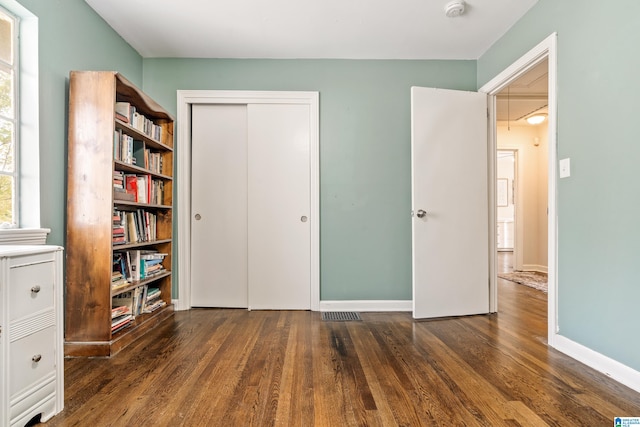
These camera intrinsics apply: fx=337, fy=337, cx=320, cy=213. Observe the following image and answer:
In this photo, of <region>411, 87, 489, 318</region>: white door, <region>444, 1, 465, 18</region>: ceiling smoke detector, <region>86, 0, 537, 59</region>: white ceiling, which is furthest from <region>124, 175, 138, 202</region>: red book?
<region>444, 1, 465, 18</region>: ceiling smoke detector

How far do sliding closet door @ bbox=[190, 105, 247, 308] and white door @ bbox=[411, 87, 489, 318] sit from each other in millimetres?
1624

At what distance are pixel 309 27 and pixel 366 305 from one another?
8.15 feet

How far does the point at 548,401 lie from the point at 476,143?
214 cm

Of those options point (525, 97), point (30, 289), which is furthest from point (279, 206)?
point (525, 97)

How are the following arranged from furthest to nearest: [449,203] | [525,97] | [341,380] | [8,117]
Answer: [525,97], [449,203], [8,117], [341,380]

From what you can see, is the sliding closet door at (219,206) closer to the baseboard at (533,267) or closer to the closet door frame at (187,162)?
the closet door frame at (187,162)

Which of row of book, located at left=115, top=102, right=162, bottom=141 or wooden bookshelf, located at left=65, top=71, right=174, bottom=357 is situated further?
row of book, located at left=115, top=102, right=162, bottom=141

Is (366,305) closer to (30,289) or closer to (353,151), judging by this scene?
(353,151)

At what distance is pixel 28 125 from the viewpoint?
6.46 feet

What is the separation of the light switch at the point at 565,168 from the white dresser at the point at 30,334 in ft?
9.45

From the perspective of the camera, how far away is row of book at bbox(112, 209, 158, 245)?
7.76 feet

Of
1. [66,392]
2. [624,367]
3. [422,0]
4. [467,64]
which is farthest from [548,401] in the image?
[467,64]

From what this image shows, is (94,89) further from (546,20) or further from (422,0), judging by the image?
(546,20)

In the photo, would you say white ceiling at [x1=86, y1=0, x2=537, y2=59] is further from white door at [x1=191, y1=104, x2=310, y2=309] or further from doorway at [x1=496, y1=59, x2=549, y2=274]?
doorway at [x1=496, y1=59, x2=549, y2=274]
